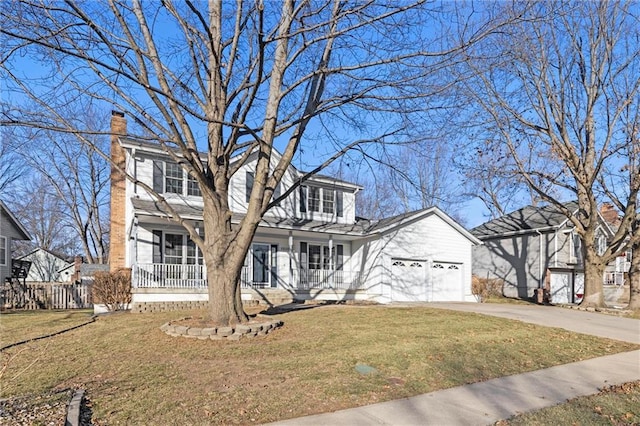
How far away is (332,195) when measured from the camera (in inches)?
854

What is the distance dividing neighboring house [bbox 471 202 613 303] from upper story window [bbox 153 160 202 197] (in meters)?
20.5

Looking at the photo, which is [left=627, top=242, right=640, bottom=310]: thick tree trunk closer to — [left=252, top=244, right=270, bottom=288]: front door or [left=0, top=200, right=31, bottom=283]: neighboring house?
[left=252, top=244, right=270, bottom=288]: front door

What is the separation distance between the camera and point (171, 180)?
17.4m

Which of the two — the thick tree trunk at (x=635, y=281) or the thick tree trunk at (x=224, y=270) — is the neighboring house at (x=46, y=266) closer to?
the thick tree trunk at (x=224, y=270)

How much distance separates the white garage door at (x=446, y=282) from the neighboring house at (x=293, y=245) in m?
0.05

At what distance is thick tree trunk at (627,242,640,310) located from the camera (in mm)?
18219

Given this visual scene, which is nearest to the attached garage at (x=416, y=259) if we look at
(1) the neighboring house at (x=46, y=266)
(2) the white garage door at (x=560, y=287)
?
(2) the white garage door at (x=560, y=287)

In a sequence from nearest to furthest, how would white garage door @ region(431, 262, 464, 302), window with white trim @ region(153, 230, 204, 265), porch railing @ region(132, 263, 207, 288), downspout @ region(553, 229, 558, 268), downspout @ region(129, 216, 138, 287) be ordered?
1. downspout @ region(129, 216, 138, 287)
2. porch railing @ region(132, 263, 207, 288)
3. window with white trim @ region(153, 230, 204, 265)
4. white garage door @ region(431, 262, 464, 302)
5. downspout @ region(553, 229, 558, 268)

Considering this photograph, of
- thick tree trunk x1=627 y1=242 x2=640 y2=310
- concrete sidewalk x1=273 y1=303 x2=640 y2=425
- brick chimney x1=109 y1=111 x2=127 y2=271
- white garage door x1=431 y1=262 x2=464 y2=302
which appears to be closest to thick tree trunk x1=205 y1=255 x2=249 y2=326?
concrete sidewalk x1=273 y1=303 x2=640 y2=425

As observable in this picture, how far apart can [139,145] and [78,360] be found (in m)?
11.0

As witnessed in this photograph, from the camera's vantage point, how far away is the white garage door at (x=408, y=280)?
66.3 feet

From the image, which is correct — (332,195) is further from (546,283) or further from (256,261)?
(546,283)

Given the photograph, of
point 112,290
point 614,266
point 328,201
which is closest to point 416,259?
point 328,201

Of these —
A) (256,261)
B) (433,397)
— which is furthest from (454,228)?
(433,397)
